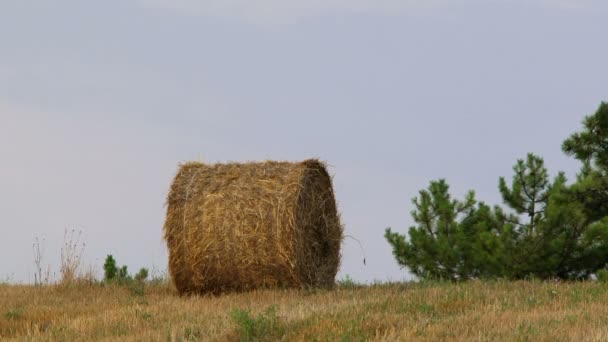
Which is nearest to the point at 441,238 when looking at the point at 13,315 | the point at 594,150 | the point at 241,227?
the point at 594,150

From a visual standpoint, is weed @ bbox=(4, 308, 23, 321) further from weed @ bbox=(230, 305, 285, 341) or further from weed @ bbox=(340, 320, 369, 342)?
weed @ bbox=(340, 320, 369, 342)

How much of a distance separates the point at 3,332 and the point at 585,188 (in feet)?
35.4

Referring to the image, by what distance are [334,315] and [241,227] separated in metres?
4.45

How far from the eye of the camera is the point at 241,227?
14.0 m

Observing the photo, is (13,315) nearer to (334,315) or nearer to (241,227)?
(241,227)

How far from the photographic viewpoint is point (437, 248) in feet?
65.1

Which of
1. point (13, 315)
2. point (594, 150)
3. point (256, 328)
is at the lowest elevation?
point (256, 328)

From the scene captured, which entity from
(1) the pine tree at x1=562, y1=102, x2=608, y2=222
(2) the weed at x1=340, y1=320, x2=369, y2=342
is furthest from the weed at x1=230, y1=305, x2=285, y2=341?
(1) the pine tree at x1=562, y1=102, x2=608, y2=222

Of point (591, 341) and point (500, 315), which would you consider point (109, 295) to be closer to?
point (500, 315)

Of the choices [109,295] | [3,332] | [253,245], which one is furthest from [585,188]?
[3,332]

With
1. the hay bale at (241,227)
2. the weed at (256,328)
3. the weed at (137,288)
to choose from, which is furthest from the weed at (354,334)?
the weed at (137,288)

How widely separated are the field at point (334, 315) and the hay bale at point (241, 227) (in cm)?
55

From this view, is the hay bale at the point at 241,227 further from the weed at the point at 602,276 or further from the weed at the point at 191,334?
the weed at the point at 602,276

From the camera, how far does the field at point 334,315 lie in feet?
28.5
